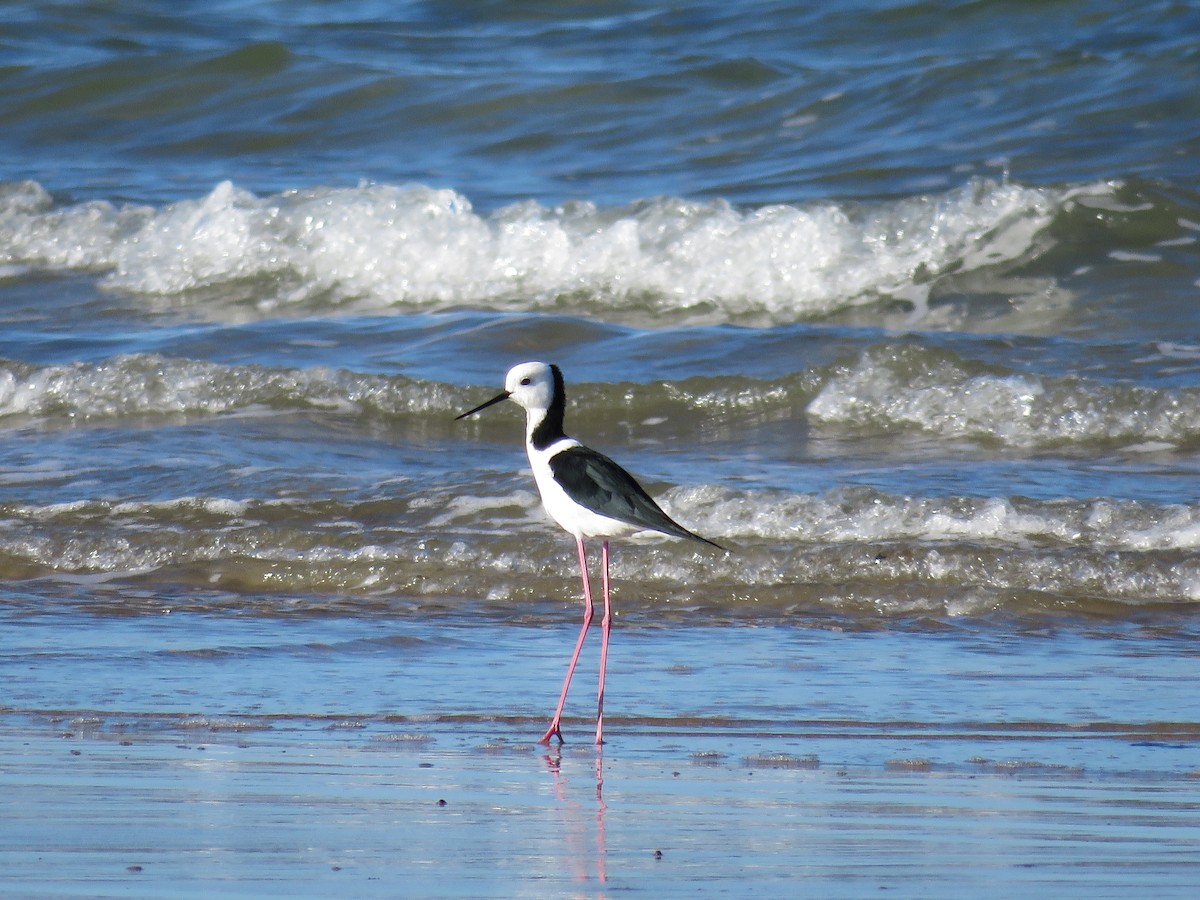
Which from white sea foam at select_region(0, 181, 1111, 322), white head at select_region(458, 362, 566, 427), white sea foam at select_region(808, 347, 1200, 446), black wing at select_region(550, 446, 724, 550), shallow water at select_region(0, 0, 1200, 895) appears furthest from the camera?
white sea foam at select_region(0, 181, 1111, 322)

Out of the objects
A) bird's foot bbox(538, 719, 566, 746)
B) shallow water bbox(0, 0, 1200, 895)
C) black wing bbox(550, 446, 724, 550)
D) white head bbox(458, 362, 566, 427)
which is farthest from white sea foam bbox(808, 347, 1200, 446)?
bird's foot bbox(538, 719, 566, 746)

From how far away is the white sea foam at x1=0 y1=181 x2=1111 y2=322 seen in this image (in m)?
10.6

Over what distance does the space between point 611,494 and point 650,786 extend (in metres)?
1.23

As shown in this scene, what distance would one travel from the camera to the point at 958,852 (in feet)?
10.1

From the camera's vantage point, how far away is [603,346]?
31.6ft

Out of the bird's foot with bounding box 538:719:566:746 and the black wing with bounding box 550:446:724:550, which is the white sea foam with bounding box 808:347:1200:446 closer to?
the black wing with bounding box 550:446:724:550

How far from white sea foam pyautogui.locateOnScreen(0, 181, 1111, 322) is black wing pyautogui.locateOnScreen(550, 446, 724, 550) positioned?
5742mm

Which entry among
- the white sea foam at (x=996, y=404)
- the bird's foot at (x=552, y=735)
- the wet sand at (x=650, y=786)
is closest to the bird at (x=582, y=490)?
the bird's foot at (x=552, y=735)

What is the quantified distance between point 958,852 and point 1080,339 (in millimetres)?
6669

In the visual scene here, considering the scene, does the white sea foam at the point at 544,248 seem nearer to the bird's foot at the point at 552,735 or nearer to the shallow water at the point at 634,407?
the shallow water at the point at 634,407

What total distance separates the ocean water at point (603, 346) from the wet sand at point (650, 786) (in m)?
0.06

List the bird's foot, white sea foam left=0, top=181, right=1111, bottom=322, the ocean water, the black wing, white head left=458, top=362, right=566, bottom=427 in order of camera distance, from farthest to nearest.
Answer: white sea foam left=0, top=181, right=1111, bottom=322
the ocean water
white head left=458, top=362, right=566, bottom=427
the black wing
the bird's foot

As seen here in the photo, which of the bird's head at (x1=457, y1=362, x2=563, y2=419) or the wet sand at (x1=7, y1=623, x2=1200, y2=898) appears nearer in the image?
the wet sand at (x1=7, y1=623, x2=1200, y2=898)

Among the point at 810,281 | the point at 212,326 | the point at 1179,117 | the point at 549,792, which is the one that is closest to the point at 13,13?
the point at 212,326
